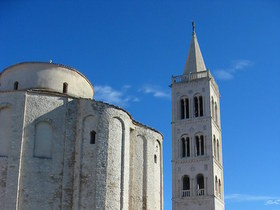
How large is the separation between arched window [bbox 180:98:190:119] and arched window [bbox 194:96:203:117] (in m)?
0.78

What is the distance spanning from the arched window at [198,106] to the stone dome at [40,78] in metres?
24.5

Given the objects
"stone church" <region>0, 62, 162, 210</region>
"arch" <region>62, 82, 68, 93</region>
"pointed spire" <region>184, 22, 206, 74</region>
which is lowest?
"stone church" <region>0, 62, 162, 210</region>

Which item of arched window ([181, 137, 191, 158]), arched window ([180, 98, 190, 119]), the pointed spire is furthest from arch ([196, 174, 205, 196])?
the pointed spire

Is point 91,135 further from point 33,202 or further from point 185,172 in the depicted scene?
point 185,172

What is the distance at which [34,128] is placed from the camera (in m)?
23.6

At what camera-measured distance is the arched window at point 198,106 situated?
4981cm

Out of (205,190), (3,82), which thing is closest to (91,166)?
(3,82)

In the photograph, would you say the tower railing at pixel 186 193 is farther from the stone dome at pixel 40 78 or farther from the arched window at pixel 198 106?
the stone dome at pixel 40 78

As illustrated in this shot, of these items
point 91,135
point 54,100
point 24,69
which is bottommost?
point 91,135

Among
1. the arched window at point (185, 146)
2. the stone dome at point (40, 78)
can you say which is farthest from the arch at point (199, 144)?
the stone dome at point (40, 78)

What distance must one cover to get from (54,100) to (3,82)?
4.15 m

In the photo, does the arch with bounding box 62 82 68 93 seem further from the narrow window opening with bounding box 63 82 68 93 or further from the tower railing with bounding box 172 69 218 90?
the tower railing with bounding box 172 69 218 90

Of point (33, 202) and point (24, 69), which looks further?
point (24, 69)

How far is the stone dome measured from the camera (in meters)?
26.0
